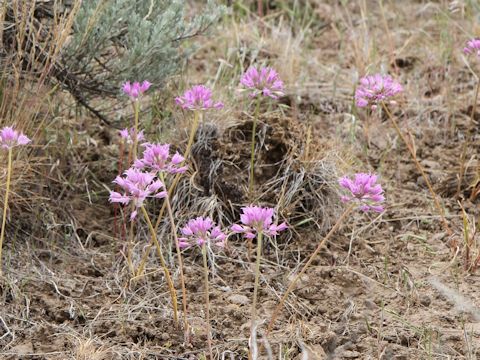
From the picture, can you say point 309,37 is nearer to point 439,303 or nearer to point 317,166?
point 317,166

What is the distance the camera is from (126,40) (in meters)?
3.60

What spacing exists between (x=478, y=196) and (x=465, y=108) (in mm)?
771

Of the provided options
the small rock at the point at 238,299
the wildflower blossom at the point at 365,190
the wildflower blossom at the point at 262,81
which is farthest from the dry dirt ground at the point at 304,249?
the wildflower blossom at the point at 262,81

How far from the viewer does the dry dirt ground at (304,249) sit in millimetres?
2836

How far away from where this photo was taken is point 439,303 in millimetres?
3072

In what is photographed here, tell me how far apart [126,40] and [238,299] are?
1.26 metres

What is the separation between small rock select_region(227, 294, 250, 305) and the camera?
10.1 feet

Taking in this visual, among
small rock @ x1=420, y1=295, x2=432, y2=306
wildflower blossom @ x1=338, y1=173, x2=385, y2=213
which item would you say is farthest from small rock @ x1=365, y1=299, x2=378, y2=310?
wildflower blossom @ x1=338, y1=173, x2=385, y2=213

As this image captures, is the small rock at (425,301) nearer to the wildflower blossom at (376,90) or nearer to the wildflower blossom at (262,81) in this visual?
the wildflower blossom at (376,90)

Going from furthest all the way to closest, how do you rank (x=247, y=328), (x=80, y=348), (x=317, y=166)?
(x=317, y=166), (x=247, y=328), (x=80, y=348)

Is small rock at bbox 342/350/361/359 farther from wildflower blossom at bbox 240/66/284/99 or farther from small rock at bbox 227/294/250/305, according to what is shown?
wildflower blossom at bbox 240/66/284/99

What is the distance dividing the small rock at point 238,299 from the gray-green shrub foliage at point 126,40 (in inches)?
42.9

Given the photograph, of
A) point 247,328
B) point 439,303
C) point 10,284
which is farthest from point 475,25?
point 10,284

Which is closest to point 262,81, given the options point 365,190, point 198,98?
point 198,98
